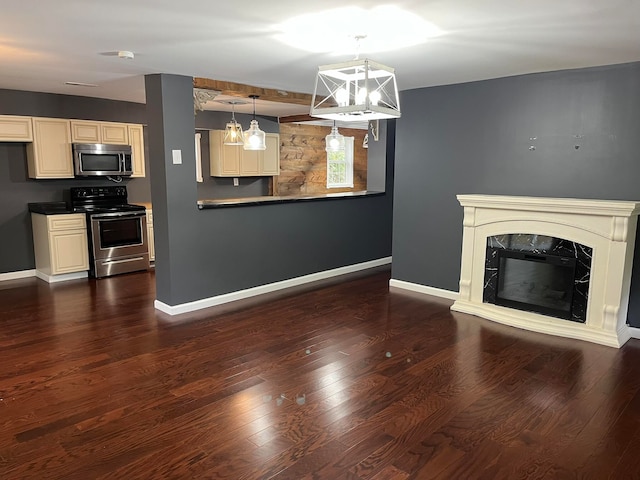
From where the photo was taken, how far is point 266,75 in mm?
4262

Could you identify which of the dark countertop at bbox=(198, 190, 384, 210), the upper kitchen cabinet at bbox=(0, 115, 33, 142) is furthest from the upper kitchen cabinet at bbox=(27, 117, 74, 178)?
the dark countertop at bbox=(198, 190, 384, 210)

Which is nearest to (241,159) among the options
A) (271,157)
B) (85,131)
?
(271,157)

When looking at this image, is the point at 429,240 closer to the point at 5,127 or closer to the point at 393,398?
the point at 393,398

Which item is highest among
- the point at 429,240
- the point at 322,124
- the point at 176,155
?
the point at 322,124

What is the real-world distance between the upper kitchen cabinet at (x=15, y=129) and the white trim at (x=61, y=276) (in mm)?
1574

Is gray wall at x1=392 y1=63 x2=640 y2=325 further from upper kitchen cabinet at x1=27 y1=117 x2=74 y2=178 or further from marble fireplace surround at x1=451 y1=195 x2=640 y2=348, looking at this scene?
upper kitchen cabinet at x1=27 y1=117 x2=74 y2=178

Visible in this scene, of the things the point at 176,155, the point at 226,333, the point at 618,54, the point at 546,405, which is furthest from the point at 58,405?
the point at 618,54

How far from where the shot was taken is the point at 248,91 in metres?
5.00

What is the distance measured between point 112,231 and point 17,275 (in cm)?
123

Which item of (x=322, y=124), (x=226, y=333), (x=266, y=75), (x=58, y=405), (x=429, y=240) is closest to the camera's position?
(x=58, y=405)

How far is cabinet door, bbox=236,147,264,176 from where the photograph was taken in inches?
293

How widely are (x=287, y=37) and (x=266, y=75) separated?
1.39 m

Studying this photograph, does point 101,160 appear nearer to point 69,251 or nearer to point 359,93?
point 69,251

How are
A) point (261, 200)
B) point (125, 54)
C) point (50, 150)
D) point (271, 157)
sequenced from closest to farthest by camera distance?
point (125, 54) < point (261, 200) < point (50, 150) < point (271, 157)
